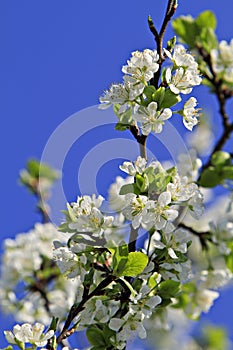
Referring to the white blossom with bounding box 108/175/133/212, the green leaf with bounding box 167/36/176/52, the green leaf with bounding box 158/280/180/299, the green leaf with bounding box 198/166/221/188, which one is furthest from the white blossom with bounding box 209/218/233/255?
the green leaf with bounding box 167/36/176/52

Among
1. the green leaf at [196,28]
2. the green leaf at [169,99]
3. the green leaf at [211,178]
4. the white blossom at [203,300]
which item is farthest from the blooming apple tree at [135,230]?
the green leaf at [196,28]

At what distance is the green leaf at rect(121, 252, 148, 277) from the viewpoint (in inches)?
49.3

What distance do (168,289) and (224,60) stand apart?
35.3 inches

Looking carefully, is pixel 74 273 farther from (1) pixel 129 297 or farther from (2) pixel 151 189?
(2) pixel 151 189

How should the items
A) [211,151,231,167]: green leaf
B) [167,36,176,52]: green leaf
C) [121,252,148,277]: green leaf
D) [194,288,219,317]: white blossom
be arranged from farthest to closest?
[194,288,219,317]: white blossom → [211,151,231,167]: green leaf → [167,36,176,52]: green leaf → [121,252,148,277]: green leaf

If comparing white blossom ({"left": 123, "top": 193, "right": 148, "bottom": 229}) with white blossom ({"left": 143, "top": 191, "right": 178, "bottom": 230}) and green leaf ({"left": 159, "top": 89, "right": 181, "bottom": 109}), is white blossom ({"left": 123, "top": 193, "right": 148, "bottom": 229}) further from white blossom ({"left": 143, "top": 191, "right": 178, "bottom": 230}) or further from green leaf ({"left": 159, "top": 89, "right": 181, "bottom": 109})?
green leaf ({"left": 159, "top": 89, "right": 181, "bottom": 109})

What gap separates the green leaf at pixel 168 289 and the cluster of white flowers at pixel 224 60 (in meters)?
0.82

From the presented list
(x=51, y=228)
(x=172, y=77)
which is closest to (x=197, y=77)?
(x=172, y=77)

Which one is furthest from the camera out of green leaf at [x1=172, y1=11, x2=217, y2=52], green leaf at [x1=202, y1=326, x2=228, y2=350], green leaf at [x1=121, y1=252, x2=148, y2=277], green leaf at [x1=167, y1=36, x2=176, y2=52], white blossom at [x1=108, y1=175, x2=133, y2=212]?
green leaf at [x1=202, y1=326, x2=228, y2=350]

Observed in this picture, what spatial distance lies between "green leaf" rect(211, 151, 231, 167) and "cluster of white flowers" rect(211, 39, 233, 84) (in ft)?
1.13

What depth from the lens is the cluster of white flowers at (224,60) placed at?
6.53 ft

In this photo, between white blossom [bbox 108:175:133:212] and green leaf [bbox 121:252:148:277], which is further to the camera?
white blossom [bbox 108:175:133:212]

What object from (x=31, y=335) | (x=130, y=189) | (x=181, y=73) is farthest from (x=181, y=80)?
(x=31, y=335)

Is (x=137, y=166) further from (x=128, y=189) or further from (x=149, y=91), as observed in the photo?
(x=149, y=91)
